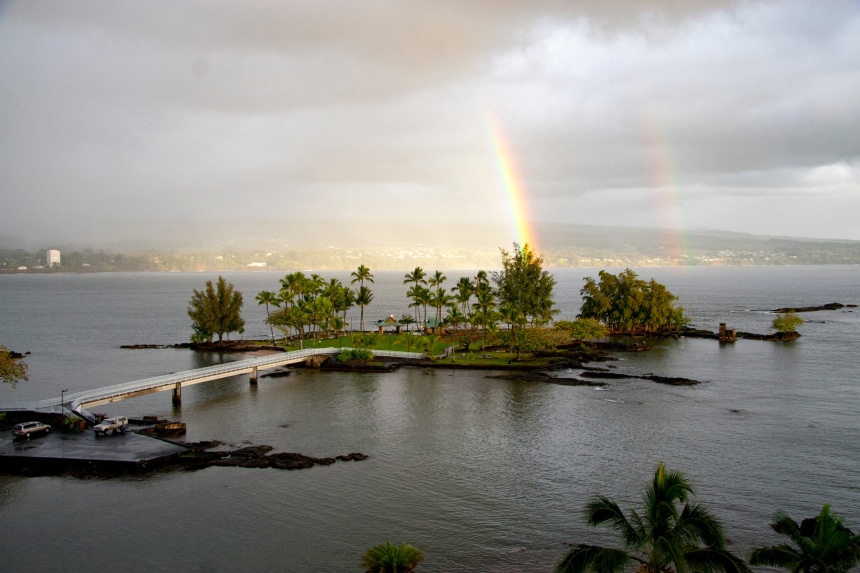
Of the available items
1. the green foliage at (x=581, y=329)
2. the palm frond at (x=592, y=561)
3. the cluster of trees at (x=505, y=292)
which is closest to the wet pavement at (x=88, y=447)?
the palm frond at (x=592, y=561)

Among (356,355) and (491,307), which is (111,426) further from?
(491,307)

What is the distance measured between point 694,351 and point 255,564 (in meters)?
86.3

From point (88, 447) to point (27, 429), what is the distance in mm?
5535

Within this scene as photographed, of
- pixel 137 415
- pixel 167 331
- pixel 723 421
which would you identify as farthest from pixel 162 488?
pixel 167 331

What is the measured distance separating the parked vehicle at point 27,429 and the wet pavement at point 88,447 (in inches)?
18.4

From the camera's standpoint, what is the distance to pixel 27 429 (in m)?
44.2

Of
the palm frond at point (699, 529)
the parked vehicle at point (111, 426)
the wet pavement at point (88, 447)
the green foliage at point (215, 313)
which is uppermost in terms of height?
the green foliage at point (215, 313)

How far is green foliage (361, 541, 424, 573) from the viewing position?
26312 mm

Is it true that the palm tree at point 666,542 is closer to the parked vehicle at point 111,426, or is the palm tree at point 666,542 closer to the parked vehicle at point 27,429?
the parked vehicle at point 111,426

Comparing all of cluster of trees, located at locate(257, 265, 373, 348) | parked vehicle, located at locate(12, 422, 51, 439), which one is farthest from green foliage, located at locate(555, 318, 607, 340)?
parked vehicle, located at locate(12, 422, 51, 439)

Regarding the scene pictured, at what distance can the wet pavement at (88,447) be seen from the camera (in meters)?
40.2

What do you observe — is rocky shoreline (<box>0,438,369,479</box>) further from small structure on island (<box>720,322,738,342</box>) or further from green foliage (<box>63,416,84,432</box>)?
small structure on island (<box>720,322,738,342</box>)

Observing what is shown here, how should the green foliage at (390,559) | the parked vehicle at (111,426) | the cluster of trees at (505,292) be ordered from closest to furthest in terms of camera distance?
the green foliage at (390,559) → the parked vehicle at (111,426) → the cluster of trees at (505,292)

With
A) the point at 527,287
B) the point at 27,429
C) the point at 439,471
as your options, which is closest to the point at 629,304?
the point at 527,287
